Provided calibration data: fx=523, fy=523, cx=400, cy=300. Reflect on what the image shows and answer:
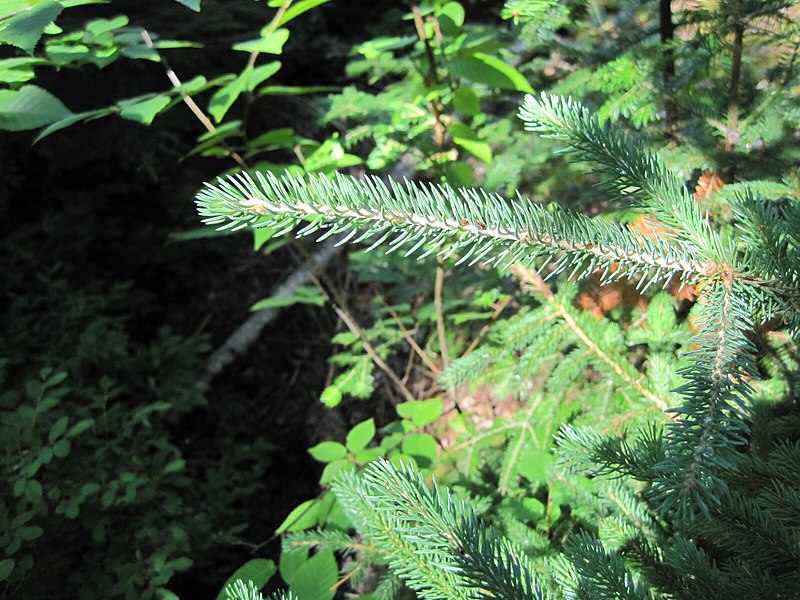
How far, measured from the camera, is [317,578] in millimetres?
1406

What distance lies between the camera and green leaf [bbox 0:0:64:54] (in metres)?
1.07

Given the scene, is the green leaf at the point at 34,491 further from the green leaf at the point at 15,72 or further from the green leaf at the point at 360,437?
the green leaf at the point at 15,72

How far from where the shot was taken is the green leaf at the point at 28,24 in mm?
1067

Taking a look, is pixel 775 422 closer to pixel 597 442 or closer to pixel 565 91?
pixel 597 442

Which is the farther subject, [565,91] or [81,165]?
[81,165]

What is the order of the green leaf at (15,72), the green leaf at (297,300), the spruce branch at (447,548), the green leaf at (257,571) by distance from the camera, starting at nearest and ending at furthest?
the spruce branch at (447,548) < the green leaf at (15,72) < the green leaf at (257,571) < the green leaf at (297,300)

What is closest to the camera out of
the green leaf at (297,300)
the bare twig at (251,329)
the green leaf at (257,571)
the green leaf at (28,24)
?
the green leaf at (28,24)

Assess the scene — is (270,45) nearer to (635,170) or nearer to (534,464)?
(635,170)

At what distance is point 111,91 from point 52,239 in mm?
813

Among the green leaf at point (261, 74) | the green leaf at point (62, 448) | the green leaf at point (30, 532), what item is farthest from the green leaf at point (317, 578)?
the green leaf at point (261, 74)

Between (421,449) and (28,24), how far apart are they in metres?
1.62

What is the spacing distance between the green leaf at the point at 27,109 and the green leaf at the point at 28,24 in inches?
7.0

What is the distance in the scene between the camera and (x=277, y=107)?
3311 millimetres

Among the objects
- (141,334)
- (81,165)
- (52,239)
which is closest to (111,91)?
(81,165)
